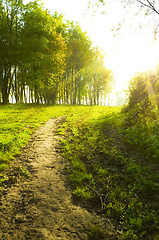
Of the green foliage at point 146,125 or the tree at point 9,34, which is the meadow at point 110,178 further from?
the tree at point 9,34

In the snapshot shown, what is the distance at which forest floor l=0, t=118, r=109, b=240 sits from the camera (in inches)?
158

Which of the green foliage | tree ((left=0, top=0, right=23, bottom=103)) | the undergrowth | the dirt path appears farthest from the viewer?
tree ((left=0, top=0, right=23, bottom=103))

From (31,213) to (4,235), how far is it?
0.82 metres

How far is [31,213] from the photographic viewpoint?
4527 millimetres

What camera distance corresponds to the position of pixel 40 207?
4.76 metres

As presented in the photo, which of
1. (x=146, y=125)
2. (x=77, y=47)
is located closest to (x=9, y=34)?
(x=77, y=47)

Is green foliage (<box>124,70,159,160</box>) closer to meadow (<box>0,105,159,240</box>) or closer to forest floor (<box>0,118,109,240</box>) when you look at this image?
meadow (<box>0,105,159,240</box>)

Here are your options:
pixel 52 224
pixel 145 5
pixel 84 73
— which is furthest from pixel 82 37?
pixel 52 224

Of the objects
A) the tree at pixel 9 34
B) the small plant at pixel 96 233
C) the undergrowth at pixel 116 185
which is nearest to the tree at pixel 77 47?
the tree at pixel 9 34

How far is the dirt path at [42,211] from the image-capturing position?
3994 millimetres

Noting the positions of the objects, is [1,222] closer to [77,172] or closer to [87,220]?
[87,220]

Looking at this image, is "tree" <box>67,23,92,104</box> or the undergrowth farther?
"tree" <box>67,23,92,104</box>

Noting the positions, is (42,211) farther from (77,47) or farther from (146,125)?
(77,47)

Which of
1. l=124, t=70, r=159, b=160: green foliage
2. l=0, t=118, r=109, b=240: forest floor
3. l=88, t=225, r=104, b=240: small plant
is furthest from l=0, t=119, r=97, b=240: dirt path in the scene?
l=124, t=70, r=159, b=160: green foliage
